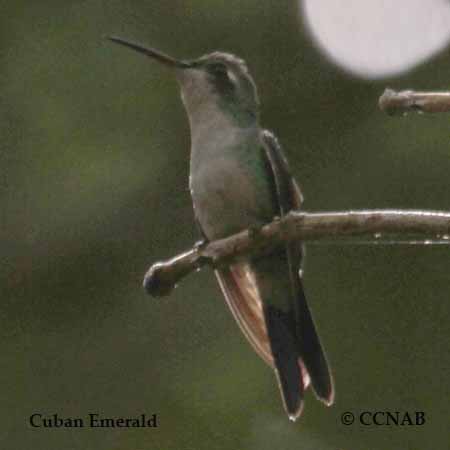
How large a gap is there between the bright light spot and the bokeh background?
0.09m

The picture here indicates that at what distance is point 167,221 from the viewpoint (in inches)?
237

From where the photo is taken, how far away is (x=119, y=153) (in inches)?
232

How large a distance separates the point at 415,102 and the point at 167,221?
3170mm

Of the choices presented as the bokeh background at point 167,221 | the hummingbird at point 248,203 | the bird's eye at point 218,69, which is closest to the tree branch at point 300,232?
the hummingbird at point 248,203

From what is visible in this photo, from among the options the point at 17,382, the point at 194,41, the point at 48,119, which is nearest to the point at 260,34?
the point at 194,41

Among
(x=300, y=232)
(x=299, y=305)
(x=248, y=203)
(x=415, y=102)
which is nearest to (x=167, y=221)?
(x=248, y=203)

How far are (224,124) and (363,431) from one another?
1485 mm

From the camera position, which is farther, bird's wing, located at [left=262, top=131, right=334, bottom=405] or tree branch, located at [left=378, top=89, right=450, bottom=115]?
bird's wing, located at [left=262, top=131, right=334, bottom=405]

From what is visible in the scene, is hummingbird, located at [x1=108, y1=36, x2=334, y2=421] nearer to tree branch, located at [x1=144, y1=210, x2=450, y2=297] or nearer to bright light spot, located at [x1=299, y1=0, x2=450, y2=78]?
tree branch, located at [x1=144, y1=210, x2=450, y2=297]

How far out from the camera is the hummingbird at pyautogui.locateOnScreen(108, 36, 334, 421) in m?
4.36

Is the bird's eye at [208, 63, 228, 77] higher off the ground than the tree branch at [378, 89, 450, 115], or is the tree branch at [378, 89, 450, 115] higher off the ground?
the tree branch at [378, 89, 450, 115]

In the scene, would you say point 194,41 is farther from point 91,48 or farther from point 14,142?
point 14,142

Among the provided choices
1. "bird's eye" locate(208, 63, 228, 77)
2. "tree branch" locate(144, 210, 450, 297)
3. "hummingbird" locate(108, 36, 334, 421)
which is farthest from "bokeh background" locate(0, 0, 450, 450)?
"tree branch" locate(144, 210, 450, 297)

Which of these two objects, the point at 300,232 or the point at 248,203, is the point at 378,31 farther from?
the point at 300,232
